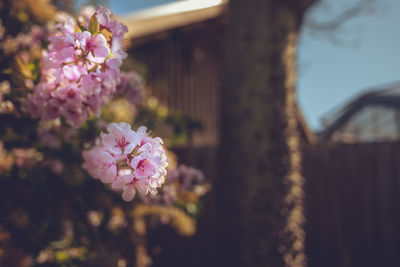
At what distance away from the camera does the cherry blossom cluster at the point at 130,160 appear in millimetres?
685

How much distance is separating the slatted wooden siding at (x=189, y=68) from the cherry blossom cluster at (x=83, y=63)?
158 inches

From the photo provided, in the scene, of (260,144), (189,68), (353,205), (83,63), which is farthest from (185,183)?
(189,68)

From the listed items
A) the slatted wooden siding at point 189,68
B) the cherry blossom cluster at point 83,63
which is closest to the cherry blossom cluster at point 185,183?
the cherry blossom cluster at point 83,63

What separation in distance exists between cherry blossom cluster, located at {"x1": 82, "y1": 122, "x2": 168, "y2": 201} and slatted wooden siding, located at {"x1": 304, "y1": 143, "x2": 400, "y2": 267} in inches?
144

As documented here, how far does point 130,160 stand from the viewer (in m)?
0.70

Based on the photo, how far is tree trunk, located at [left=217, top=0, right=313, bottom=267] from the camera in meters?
2.09

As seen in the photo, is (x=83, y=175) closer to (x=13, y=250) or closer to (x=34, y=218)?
(x=34, y=218)

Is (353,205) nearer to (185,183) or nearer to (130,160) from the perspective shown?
(185,183)

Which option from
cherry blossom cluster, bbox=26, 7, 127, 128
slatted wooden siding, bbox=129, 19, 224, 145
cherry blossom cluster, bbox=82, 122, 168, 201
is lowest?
cherry blossom cluster, bbox=82, 122, 168, 201

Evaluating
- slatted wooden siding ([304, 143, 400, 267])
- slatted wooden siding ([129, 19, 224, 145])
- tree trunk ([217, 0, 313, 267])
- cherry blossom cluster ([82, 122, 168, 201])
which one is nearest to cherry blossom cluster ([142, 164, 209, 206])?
tree trunk ([217, 0, 313, 267])

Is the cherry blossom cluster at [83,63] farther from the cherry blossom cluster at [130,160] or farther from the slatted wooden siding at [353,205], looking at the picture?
the slatted wooden siding at [353,205]

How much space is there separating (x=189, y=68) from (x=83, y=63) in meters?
5.46

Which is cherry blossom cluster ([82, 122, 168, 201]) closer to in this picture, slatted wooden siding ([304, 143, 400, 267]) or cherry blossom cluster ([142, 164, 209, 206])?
cherry blossom cluster ([142, 164, 209, 206])

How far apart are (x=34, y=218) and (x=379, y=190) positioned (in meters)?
3.85
